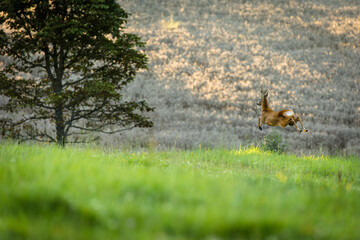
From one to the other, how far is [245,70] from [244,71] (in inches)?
10.1

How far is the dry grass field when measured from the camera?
761 inches

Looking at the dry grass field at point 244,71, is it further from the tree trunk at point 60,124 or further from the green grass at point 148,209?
the green grass at point 148,209

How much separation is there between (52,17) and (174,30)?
3009 centimetres

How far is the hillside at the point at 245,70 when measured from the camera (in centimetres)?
1967

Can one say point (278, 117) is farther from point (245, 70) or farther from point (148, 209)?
point (245, 70)

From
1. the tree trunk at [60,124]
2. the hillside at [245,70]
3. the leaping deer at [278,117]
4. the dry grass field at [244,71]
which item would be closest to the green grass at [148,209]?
the leaping deer at [278,117]

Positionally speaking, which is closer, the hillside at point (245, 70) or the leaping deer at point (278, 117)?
the leaping deer at point (278, 117)

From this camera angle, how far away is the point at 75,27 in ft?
31.5

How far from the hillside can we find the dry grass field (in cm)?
8

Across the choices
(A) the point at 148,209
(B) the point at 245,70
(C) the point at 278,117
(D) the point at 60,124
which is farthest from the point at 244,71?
(A) the point at 148,209

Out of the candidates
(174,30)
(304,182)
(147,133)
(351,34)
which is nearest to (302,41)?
(351,34)

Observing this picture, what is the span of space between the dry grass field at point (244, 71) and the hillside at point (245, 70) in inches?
3.2

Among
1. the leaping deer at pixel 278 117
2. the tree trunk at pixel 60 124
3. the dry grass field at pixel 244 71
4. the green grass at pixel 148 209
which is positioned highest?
the dry grass field at pixel 244 71

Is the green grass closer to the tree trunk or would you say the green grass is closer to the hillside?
the tree trunk
